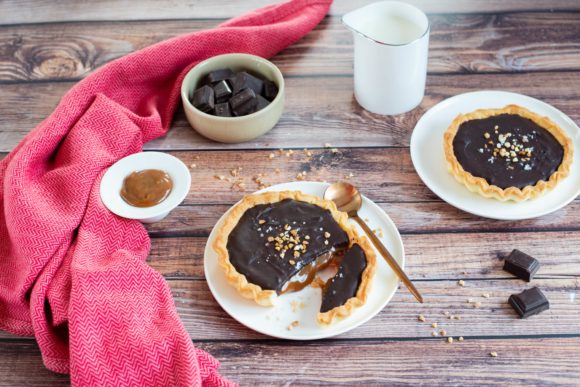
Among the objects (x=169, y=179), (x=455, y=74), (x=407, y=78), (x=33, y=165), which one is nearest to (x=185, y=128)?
(x=169, y=179)

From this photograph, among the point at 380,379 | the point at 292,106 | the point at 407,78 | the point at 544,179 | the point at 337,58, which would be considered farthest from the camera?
the point at 337,58

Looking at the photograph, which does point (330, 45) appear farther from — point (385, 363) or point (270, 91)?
point (385, 363)

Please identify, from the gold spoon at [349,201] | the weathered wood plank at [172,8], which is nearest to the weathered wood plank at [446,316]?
the gold spoon at [349,201]

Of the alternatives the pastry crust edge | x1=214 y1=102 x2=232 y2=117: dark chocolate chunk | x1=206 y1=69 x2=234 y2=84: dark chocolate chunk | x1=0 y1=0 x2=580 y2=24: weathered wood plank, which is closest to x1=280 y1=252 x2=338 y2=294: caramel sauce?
the pastry crust edge

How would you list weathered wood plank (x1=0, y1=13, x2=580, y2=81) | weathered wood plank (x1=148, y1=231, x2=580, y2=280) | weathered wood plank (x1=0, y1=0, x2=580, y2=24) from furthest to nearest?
weathered wood plank (x1=0, y1=0, x2=580, y2=24) < weathered wood plank (x1=0, y1=13, x2=580, y2=81) < weathered wood plank (x1=148, y1=231, x2=580, y2=280)

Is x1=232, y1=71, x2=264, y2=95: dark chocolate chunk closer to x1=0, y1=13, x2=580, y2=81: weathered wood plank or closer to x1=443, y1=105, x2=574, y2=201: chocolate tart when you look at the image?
x1=0, y1=13, x2=580, y2=81: weathered wood plank

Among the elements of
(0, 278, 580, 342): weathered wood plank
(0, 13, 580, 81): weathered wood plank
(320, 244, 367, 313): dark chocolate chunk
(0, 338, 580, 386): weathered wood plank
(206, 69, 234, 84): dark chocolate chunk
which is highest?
(206, 69, 234, 84): dark chocolate chunk

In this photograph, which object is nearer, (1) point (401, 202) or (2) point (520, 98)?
(1) point (401, 202)

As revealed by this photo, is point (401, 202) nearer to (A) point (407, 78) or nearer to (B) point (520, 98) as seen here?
(A) point (407, 78)

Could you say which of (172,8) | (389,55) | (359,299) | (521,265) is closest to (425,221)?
(521,265)
